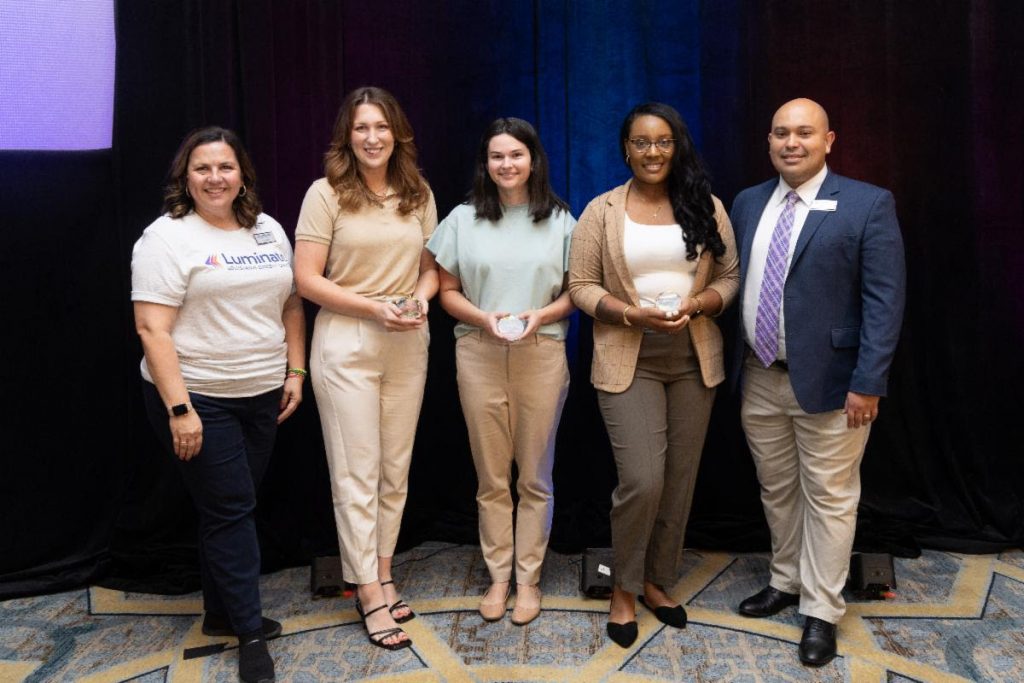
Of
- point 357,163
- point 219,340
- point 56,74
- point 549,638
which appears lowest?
point 549,638

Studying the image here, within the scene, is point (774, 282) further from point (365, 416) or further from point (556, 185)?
point (365, 416)

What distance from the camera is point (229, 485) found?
7.68ft

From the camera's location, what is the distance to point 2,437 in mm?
2975

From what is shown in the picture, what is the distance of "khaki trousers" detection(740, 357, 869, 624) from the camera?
8.21 ft

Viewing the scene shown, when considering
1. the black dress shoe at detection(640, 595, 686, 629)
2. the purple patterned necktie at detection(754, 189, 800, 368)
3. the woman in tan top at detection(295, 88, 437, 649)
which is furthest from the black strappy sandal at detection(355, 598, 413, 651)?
the purple patterned necktie at detection(754, 189, 800, 368)

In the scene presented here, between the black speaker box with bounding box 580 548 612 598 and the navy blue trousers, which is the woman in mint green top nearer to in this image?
the black speaker box with bounding box 580 548 612 598

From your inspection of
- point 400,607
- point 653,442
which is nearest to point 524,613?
point 400,607

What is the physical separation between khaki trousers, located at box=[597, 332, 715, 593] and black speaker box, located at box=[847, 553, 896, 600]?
708 mm

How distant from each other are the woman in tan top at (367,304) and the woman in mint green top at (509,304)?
0.43ft

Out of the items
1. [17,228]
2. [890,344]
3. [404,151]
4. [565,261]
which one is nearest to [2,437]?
[17,228]

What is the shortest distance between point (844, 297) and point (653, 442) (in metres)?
0.68

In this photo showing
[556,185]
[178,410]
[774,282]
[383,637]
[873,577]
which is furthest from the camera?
[556,185]

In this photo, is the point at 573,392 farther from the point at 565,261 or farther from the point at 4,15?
the point at 4,15

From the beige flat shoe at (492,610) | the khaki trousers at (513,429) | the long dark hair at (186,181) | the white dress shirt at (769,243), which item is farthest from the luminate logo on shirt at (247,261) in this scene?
the white dress shirt at (769,243)
